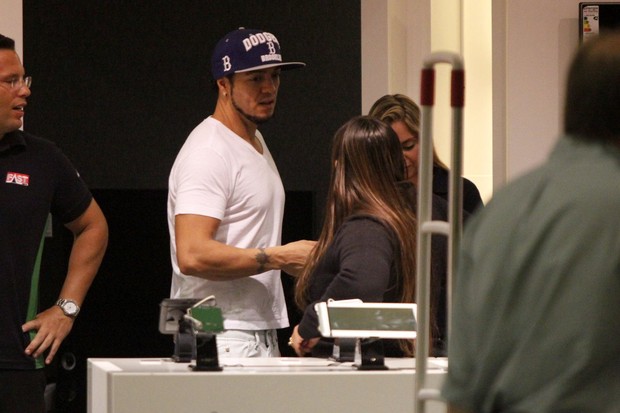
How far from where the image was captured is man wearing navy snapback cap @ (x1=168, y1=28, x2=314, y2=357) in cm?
340

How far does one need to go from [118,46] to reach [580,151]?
4.89 m

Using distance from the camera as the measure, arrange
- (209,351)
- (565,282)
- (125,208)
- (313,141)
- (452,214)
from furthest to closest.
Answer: (313,141) < (125,208) < (209,351) < (452,214) < (565,282)

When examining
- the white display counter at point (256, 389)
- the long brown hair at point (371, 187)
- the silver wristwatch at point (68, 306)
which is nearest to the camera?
the white display counter at point (256, 389)

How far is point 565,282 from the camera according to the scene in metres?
1.42

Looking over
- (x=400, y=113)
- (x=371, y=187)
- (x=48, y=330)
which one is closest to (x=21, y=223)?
(x=48, y=330)

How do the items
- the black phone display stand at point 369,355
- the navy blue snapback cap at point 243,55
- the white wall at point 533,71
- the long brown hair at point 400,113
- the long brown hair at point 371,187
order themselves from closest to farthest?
1. the black phone display stand at point 369,355
2. the long brown hair at point 371,187
3. the navy blue snapback cap at point 243,55
4. the long brown hair at point 400,113
5. the white wall at point 533,71

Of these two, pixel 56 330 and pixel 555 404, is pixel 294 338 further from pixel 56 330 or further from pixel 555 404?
pixel 555 404

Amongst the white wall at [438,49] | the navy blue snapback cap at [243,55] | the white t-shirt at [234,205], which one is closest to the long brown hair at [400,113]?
the navy blue snapback cap at [243,55]

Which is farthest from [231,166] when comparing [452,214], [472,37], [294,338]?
[472,37]

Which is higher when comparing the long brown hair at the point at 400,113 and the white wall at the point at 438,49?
the white wall at the point at 438,49

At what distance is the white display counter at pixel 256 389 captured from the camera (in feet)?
8.68

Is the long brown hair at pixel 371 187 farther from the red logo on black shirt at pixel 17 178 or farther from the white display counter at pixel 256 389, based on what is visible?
the red logo on black shirt at pixel 17 178

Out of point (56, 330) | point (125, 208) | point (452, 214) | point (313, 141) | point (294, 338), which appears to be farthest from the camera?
point (313, 141)

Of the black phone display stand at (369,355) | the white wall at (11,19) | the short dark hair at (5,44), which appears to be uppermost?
the white wall at (11,19)
